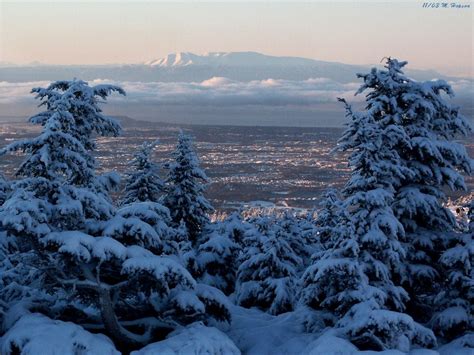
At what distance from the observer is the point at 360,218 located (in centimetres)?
1504

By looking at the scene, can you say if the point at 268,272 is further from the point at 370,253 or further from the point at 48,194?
→ the point at 48,194

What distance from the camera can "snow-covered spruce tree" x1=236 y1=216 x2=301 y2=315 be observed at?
2286cm

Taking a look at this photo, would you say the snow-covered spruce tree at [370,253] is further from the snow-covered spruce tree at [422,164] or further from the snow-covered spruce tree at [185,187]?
the snow-covered spruce tree at [185,187]

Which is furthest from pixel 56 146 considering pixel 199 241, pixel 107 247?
pixel 199 241

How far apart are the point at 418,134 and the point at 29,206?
12.3 metres

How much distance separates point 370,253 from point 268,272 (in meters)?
9.67

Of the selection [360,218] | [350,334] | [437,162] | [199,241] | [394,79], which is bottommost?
[199,241]

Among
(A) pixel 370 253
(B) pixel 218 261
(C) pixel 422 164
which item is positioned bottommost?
(B) pixel 218 261

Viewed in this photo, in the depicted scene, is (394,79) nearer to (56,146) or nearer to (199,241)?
(56,146)

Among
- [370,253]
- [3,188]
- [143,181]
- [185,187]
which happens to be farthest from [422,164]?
[3,188]

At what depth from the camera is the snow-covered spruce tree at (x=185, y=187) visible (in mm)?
28656

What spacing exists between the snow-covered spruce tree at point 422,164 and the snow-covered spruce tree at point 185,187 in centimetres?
1318

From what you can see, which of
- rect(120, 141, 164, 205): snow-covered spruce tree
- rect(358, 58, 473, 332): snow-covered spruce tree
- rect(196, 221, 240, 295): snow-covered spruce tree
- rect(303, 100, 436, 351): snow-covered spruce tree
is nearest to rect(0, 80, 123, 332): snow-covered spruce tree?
rect(303, 100, 436, 351): snow-covered spruce tree

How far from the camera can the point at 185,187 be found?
94.8 ft
